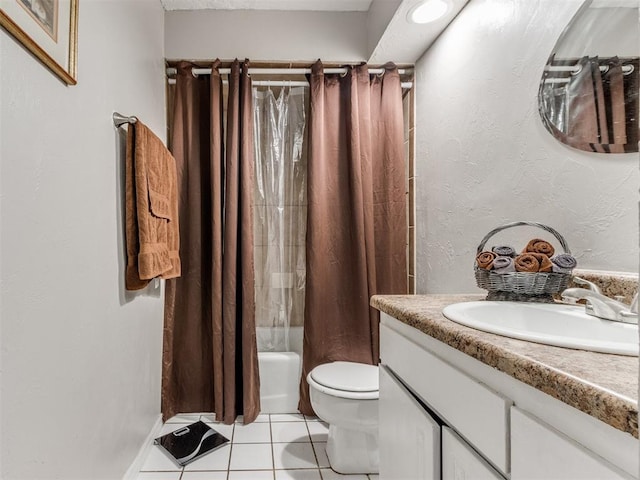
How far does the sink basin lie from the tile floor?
1108mm

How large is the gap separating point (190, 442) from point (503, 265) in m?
1.71

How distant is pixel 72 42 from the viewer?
108 centimetres

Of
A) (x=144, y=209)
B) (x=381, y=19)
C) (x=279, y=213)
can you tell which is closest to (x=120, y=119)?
(x=144, y=209)

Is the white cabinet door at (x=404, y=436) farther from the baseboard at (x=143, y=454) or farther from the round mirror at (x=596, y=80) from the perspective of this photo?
the baseboard at (x=143, y=454)

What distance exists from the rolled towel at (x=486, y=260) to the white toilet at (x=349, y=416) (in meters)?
0.79

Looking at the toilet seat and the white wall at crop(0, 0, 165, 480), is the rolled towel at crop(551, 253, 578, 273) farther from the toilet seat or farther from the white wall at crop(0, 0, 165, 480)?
the white wall at crop(0, 0, 165, 480)

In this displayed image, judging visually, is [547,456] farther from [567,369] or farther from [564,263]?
[564,263]

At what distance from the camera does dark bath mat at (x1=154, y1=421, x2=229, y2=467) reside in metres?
1.80

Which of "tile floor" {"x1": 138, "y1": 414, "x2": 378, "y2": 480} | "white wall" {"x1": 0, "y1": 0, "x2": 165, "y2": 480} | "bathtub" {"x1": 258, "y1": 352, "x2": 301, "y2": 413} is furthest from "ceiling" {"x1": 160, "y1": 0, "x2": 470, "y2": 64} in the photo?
"tile floor" {"x1": 138, "y1": 414, "x2": 378, "y2": 480}

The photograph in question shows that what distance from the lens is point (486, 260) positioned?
3.67 ft

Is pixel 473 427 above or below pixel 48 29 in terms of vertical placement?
below

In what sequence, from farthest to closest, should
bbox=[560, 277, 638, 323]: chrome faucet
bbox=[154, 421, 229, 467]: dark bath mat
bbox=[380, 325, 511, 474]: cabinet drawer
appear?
bbox=[154, 421, 229, 467]: dark bath mat, bbox=[560, 277, 638, 323]: chrome faucet, bbox=[380, 325, 511, 474]: cabinet drawer

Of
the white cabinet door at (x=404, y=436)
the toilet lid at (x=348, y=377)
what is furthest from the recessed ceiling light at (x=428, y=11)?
the toilet lid at (x=348, y=377)

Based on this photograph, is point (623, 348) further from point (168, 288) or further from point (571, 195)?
point (168, 288)
